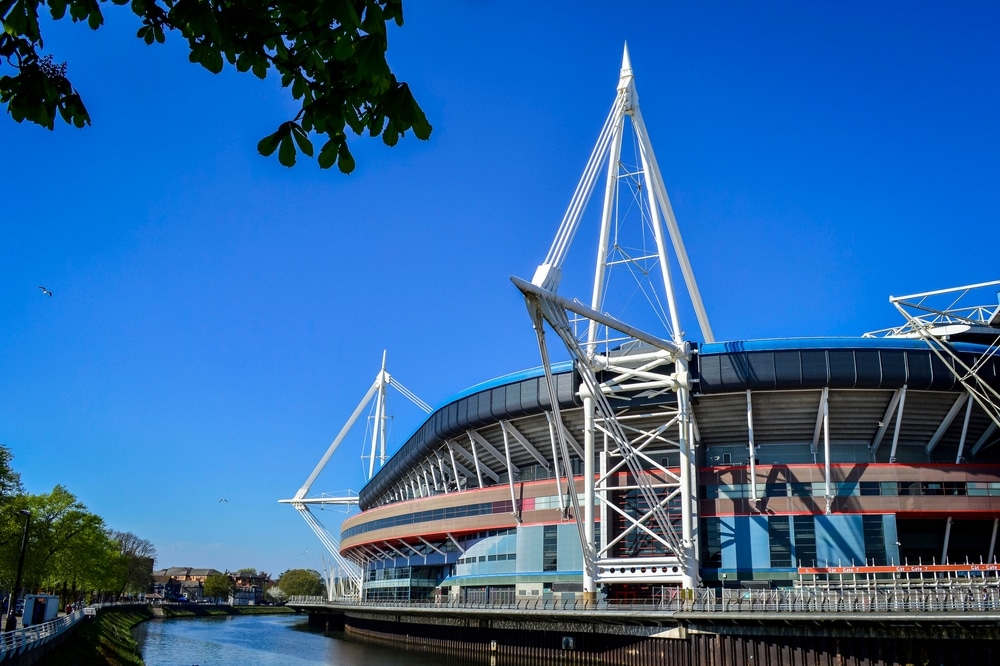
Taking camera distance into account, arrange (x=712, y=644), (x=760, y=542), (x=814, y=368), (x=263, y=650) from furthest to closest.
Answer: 1. (x=263, y=650)
2. (x=760, y=542)
3. (x=814, y=368)
4. (x=712, y=644)

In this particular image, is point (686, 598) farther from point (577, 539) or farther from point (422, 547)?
point (422, 547)

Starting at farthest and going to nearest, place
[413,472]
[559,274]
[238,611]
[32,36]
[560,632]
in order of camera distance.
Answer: [238,611] → [413,472] → [560,632] → [559,274] → [32,36]

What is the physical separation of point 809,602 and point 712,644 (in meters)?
5.89

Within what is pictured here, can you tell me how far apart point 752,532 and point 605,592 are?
10.8 m

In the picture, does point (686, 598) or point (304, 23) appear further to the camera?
point (686, 598)

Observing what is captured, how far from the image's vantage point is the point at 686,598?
48.9 metres

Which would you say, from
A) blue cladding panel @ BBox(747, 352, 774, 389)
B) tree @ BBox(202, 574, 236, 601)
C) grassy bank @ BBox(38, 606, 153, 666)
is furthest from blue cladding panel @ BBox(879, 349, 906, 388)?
tree @ BBox(202, 574, 236, 601)

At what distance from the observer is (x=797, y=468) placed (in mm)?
55906

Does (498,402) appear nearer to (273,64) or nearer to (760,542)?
(760,542)

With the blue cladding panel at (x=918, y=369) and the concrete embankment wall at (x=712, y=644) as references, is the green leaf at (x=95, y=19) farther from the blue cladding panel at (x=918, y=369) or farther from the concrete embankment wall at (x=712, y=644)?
the blue cladding panel at (x=918, y=369)

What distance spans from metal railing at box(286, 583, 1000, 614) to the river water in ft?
30.7

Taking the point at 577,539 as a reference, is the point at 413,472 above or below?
above

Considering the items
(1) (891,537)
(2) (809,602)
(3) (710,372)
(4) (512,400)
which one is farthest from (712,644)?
(4) (512,400)

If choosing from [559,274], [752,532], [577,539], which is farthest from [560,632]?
[559,274]
